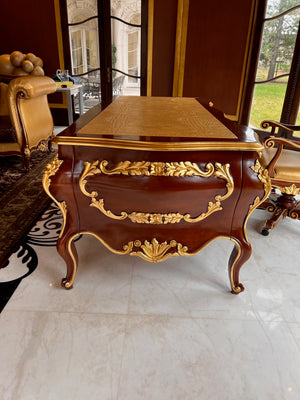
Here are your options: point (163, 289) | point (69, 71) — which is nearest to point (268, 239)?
point (163, 289)

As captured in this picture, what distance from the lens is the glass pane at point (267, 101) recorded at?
3.94m

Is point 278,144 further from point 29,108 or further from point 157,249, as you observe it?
point 29,108

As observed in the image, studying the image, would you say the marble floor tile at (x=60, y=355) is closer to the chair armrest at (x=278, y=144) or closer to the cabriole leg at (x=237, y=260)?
the cabriole leg at (x=237, y=260)

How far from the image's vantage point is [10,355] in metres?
1.13

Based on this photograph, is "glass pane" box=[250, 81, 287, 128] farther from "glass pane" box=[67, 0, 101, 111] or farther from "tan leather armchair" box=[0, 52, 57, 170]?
"tan leather armchair" box=[0, 52, 57, 170]

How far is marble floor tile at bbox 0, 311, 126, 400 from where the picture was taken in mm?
1016

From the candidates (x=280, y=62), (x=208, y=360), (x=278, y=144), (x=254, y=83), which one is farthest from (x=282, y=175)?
(x=254, y=83)

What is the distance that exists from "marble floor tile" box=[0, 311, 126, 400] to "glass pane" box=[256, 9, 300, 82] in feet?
13.1

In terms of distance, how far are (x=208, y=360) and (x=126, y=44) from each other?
4.94 meters

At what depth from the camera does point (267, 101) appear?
166 inches

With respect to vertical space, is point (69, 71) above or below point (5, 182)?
above

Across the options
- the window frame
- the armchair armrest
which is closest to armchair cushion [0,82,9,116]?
the armchair armrest

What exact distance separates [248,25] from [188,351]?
14.9 ft

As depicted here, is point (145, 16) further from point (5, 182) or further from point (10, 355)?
point (10, 355)
